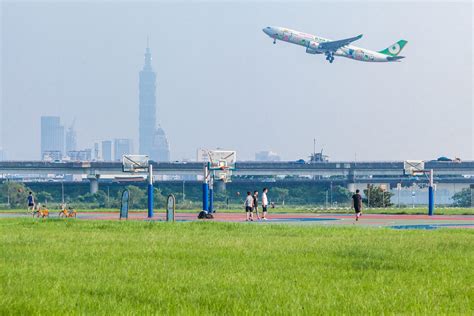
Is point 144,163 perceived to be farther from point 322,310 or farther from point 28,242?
point 322,310

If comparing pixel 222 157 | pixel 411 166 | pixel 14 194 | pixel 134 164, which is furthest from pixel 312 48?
pixel 134 164

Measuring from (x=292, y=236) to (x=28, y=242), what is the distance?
26.4 ft

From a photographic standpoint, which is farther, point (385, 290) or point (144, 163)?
point (144, 163)

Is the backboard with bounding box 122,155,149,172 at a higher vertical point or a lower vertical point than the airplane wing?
lower

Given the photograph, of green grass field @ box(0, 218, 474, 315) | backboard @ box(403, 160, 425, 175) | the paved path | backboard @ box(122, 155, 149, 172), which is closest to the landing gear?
backboard @ box(403, 160, 425, 175)

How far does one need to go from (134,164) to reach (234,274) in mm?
43229

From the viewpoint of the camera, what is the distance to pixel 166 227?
2930 cm

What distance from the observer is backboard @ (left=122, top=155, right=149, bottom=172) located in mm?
56938

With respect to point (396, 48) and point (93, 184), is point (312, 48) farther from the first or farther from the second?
point (93, 184)

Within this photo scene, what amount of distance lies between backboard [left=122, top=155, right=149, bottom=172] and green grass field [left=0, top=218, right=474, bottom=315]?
32.3 metres

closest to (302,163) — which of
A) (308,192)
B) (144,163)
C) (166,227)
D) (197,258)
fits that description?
(308,192)

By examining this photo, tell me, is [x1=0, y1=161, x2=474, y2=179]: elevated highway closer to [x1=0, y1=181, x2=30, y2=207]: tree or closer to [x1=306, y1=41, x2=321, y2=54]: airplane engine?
[x1=0, y1=181, x2=30, y2=207]: tree

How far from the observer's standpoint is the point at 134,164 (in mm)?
57594

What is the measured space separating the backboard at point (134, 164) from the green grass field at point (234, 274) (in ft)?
106
